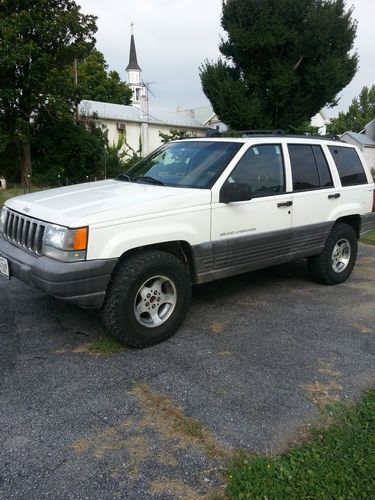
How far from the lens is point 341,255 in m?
5.79

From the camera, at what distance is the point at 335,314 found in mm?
4688

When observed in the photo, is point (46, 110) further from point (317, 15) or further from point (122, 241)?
point (122, 241)

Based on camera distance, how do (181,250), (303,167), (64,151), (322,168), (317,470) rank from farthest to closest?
(64,151), (322,168), (303,167), (181,250), (317,470)

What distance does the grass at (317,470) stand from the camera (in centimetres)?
224

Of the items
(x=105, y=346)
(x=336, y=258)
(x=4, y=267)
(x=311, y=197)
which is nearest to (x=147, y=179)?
(x=4, y=267)

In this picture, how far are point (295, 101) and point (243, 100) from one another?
111 inches

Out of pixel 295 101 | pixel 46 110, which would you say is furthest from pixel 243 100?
pixel 46 110

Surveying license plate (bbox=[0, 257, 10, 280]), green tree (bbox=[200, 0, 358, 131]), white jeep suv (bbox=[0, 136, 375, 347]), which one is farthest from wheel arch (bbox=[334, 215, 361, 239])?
green tree (bbox=[200, 0, 358, 131])

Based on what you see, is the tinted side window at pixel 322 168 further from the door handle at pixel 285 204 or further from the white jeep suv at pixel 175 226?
the door handle at pixel 285 204

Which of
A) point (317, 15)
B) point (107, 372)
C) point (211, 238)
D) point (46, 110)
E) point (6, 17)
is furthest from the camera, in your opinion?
point (317, 15)

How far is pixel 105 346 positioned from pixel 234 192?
1.75 metres

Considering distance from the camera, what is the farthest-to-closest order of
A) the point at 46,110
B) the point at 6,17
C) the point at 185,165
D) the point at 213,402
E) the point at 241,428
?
the point at 46,110, the point at 6,17, the point at 185,165, the point at 213,402, the point at 241,428

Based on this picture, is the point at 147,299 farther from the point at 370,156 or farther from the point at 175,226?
the point at 370,156

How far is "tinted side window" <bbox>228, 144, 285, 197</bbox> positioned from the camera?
4.39 metres
